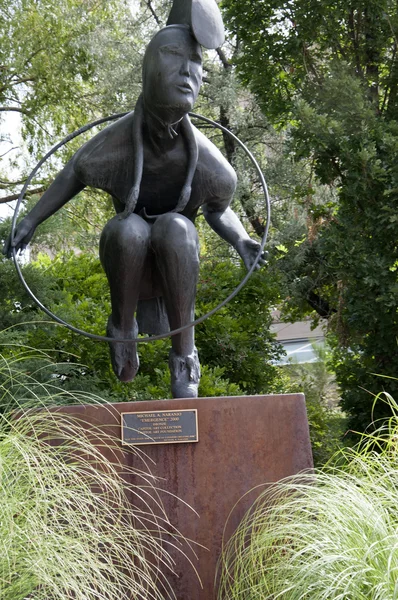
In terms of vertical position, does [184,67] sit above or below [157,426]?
above

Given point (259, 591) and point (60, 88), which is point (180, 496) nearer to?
point (259, 591)

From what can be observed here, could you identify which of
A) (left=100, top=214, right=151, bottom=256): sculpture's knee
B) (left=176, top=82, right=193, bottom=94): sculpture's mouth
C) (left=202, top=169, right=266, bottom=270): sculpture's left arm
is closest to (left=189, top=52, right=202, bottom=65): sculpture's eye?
(left=176, top=82, right=193, bottom=94): sculpture's mouth

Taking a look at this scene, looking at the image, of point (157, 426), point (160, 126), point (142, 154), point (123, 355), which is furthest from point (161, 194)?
point (157, 426)

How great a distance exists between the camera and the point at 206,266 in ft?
33.2

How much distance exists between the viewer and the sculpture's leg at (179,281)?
12.7 feet

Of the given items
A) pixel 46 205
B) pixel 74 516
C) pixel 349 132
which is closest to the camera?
pixel 74 516

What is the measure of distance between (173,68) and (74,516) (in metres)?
1.92

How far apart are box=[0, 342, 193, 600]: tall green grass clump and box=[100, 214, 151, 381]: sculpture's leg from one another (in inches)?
21.1

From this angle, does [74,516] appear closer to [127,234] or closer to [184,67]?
[127,234]

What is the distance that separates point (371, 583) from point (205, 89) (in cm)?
1034

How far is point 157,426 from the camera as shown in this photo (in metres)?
3.74

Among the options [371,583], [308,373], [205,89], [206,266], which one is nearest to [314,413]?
[206,266]

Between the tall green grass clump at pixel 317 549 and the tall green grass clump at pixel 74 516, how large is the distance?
328 mm

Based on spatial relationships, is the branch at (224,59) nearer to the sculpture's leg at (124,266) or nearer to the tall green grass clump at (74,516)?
the sculpture's leg at (124,266)
